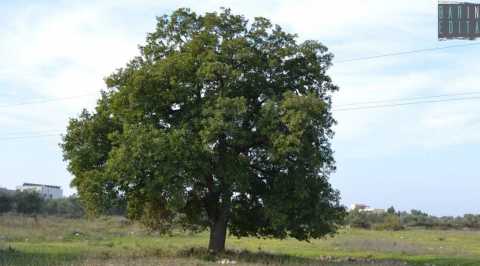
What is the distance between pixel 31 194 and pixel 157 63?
91.8 metres

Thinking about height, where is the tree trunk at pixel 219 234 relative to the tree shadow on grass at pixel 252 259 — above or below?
above

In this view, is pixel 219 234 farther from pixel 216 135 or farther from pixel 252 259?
pixel 216 135

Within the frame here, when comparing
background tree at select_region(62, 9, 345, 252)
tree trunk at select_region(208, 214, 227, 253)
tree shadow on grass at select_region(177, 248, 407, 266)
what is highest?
background tree at select_region(62, 9, 345, 252)

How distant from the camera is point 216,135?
104ft

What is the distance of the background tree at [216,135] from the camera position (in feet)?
102

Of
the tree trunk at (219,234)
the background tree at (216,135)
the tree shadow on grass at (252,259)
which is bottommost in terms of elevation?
the tree shadow on grass at (252,259)

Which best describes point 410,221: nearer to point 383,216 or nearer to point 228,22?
point 383,216

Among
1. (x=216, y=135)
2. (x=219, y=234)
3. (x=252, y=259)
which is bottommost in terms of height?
(x=252, y=259)

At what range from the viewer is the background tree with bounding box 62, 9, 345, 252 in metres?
31.0

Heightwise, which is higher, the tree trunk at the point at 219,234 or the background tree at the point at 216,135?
the background tree at the point at 216,135

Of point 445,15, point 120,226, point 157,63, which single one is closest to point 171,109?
point 157,63

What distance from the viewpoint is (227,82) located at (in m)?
33.1

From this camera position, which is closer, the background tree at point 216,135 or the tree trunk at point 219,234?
the background tree at point 216,135

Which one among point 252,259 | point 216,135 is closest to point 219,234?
point 252,259
